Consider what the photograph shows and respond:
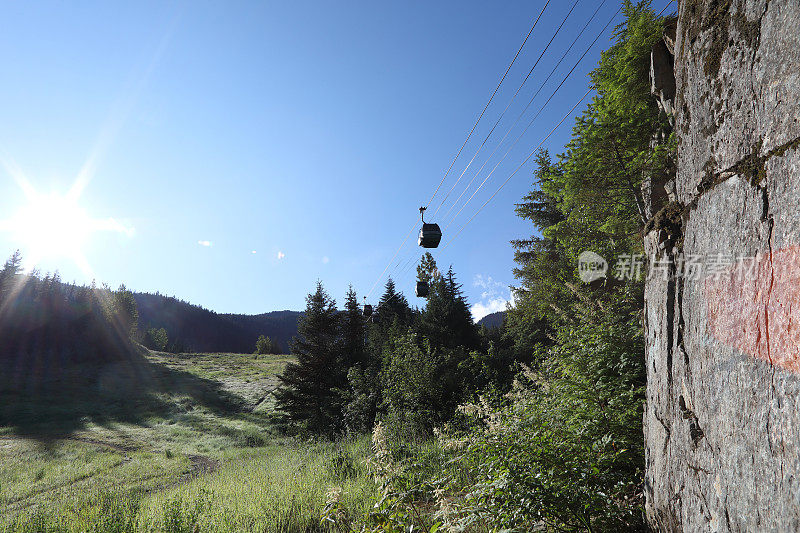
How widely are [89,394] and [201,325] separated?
12416 cm

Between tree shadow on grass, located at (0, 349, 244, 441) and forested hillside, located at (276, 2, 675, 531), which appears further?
tree shadow on grass, located at (0, 349, 244, 441)

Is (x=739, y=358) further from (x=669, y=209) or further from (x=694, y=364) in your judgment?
(x=669, y=209)

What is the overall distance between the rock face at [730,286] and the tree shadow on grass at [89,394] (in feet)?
88.3

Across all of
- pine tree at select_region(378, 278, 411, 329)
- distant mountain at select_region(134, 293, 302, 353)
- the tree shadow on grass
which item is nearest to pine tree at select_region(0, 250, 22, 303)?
the tree shadow on grass

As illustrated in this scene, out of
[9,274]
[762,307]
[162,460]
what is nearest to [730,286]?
[762,307]

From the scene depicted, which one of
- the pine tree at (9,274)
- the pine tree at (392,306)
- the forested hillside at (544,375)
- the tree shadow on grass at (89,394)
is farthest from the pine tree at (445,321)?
the pine tree at (9,274)

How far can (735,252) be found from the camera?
7.56ft

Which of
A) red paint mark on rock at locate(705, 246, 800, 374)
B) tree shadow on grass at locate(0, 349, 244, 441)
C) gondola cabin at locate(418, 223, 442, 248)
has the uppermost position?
gondola cabin at locate(418, 223, 442, 248)

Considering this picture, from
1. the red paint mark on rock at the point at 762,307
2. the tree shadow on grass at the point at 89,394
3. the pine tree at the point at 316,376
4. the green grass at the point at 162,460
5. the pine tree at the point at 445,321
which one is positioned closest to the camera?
the red paint mark on rock at the point at 762,307

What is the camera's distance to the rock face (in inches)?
75.1

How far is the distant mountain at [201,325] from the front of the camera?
461 ft

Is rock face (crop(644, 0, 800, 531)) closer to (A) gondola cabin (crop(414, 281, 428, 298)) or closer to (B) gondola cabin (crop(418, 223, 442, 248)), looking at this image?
(B) gondola cabin (crop(418, 223, 442, 248))

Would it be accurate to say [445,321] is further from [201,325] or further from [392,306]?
[201,325]

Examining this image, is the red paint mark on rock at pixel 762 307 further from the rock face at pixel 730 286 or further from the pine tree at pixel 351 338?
the pine tree at pixel 351 338
